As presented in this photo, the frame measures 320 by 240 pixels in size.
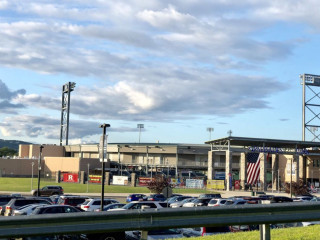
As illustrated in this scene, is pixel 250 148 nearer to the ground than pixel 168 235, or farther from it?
farther from it

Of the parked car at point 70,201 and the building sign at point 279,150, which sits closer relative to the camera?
the parked car at point 70,201

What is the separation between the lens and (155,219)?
5395mm

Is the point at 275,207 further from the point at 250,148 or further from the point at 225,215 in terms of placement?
the point at 250,148

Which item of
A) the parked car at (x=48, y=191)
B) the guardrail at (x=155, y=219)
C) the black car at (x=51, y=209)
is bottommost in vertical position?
the parked car at (x=48, y=191)

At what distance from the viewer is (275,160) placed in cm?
8981

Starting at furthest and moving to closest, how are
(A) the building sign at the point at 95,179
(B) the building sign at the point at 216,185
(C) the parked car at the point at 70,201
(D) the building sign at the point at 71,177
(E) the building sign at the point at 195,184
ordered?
(D) the building sign at the point at 71,177 → (A) the building sign at the point at 95,179 → (E) the building sign at the point at 195,184 → (B) the building sign at the point at 216,185 → (C) the parked car at the point at 70,201

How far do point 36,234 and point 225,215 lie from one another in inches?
88.2

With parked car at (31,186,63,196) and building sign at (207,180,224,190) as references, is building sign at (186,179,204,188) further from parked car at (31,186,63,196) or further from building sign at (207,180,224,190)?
parked car at (31,186,63,196)

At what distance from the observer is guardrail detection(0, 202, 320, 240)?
4.89m

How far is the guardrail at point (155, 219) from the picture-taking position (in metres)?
4.89

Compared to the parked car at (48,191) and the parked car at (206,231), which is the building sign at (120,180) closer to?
the parked car at (48,191)

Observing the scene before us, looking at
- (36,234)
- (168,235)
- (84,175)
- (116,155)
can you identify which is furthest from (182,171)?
(36,234)

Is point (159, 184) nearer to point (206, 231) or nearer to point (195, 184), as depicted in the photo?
point (195, 184)

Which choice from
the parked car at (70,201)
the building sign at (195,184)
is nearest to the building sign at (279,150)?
the building sign at (195,184)
